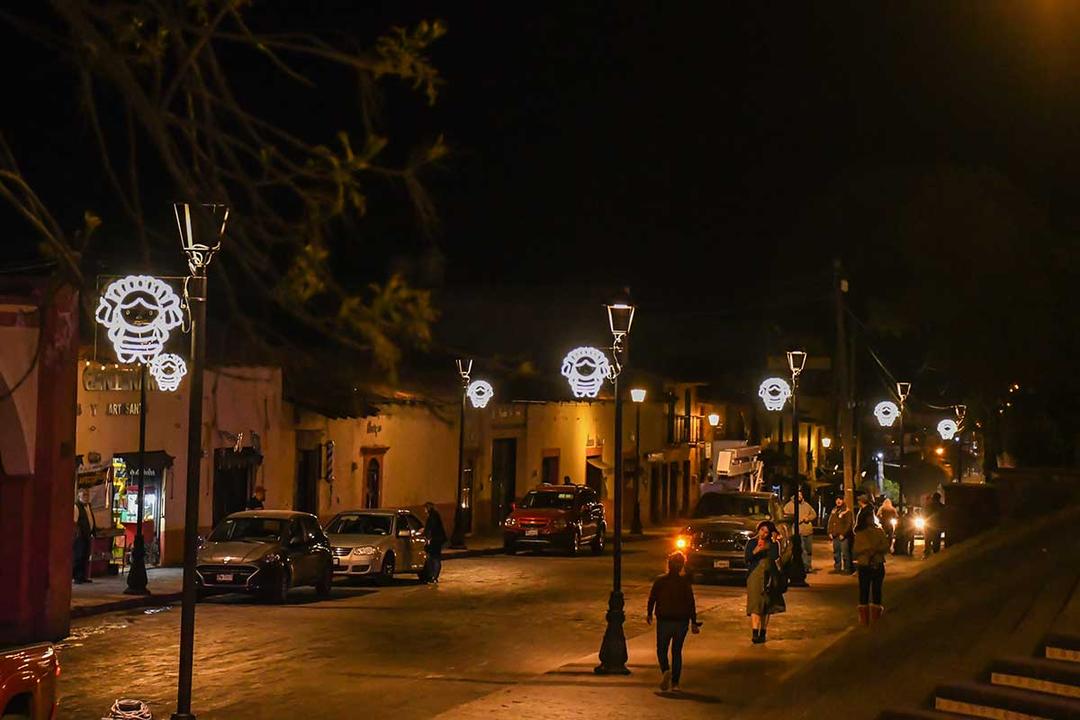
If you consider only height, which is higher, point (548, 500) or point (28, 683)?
point (548, 500)

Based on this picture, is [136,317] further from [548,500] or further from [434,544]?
[548,500]

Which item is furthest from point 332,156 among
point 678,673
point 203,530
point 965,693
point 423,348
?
point 203,530

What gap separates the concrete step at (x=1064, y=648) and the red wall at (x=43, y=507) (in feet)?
42.3

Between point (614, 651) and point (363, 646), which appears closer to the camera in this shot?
point (614, 651)

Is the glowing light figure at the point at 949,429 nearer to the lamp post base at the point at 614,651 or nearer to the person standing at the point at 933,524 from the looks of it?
the person standing at the point at 933,524

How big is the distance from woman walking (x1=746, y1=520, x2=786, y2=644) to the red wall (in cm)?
932

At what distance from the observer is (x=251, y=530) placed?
2609 cm

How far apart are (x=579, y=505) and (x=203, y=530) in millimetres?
10991

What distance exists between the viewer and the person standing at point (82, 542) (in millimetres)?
26766

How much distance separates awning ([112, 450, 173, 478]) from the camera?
30.3 m

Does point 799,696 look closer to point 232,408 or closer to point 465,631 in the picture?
point 465,631

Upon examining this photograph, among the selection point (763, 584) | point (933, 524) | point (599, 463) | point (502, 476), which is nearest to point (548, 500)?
point (933, 524)

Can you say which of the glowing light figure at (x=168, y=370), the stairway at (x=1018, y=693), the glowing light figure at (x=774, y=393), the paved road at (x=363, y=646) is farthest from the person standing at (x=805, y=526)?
the stairway at (x=1018, y=693)

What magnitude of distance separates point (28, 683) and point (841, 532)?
24.5 m
